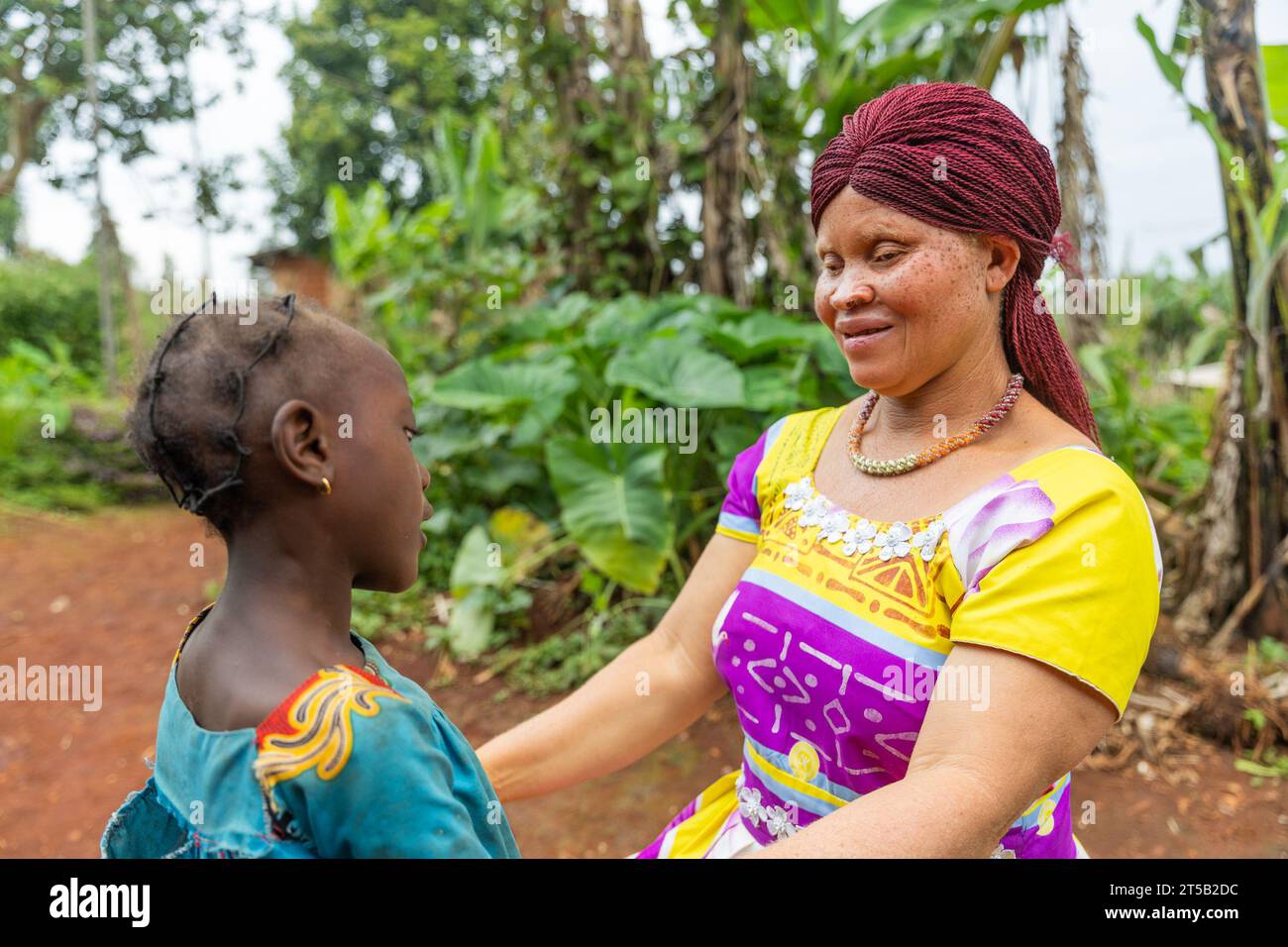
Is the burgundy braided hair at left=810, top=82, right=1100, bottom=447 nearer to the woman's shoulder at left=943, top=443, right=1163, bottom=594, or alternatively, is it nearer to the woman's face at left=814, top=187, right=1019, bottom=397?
the woman's face at left=814, top=187, right=1019, bottom=397

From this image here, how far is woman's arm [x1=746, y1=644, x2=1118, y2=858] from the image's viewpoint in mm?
974

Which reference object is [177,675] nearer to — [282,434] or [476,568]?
[282,434]

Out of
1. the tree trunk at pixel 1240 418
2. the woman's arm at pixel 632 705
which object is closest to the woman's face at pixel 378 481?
the woman's arm at pixel 632 705

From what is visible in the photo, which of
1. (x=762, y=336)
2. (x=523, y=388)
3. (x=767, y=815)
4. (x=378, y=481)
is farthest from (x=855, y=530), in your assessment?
(x=523, y=388)

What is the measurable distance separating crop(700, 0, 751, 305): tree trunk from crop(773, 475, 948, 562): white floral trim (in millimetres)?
3361

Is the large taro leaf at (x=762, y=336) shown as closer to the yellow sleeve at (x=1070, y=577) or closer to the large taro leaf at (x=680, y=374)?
the large taro leaf at (x=680, y=374)

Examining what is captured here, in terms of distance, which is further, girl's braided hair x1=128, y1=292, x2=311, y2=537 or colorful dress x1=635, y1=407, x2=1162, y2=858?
colorful dress x1=635, y1=407, x2=1162, y2=858

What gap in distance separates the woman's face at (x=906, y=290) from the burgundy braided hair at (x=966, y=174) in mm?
21

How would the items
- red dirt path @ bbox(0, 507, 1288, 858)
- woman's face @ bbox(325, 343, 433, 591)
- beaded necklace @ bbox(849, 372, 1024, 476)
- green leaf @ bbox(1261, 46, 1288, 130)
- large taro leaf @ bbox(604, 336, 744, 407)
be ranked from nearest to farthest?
woman's face @ bbox(325, 343, 433, 591)
beaded necklace @ bbox(849, 372, 1024, 476)
red dirt path @ bbox(0, 507, 1288, 858)
green leaf @ bbox(1261, 46, 1288, 130)
large taro leaf @ bbox(604, 336, 744, 407)

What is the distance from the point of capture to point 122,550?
6707 mm

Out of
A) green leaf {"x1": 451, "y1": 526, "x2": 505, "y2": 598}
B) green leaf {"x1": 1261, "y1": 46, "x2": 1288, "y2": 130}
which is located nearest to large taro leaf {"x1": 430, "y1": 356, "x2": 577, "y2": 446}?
green leaf {"x1": 451, "y1": 526, "x2": 505, "y2": 598}

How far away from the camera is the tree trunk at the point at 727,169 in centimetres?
437
